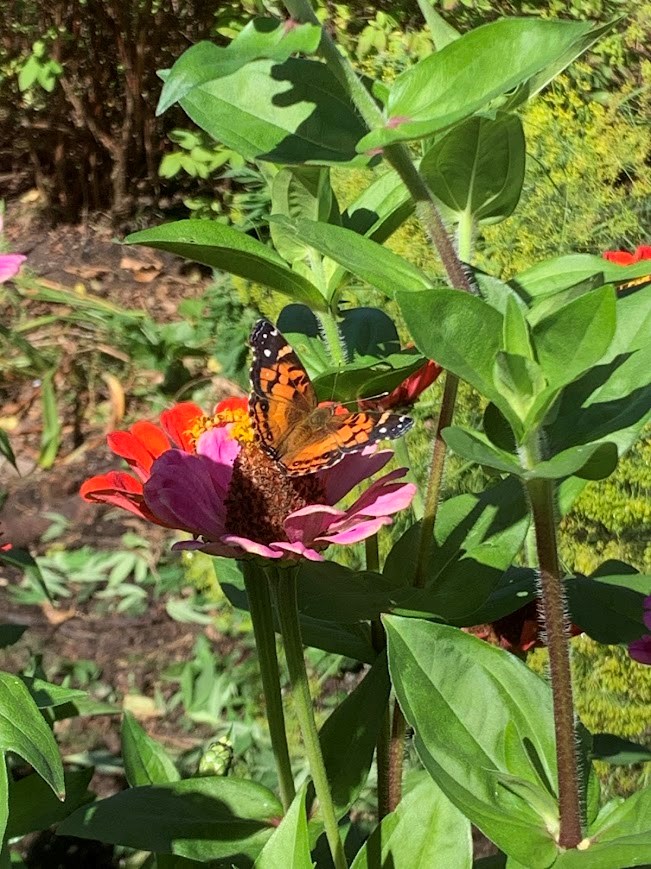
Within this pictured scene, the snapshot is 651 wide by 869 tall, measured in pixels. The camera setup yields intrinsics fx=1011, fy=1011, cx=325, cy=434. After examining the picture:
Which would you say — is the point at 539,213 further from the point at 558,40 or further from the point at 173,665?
the point at 558,40

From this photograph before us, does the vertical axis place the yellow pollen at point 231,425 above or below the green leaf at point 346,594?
above

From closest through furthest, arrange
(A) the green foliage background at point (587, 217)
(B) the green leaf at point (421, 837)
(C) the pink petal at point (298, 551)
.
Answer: (C) the pink petal at point (298, 551) → (B) the green leaf at point (421, 837) → (A) the green foliage background at point (587, 217)

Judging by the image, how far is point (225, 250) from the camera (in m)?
0.55

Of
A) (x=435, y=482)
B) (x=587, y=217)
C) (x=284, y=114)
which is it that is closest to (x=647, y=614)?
(x=435, y=482)

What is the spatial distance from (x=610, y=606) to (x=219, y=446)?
30 centimetres

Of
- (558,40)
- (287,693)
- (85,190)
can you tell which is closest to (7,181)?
(85,190)

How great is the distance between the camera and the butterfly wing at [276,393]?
574 mm

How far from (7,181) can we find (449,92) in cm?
263

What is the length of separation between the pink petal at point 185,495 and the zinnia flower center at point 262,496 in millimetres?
10

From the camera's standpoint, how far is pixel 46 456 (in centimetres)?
201

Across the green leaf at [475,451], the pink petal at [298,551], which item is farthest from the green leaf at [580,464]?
the pink petal at [298,551]

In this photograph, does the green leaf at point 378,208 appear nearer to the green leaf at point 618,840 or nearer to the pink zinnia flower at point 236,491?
the pink zinnia flower at point 236,491

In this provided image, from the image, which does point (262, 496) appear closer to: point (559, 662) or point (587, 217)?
point (559, 662)

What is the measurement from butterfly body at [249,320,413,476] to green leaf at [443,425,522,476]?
54 millimetres
